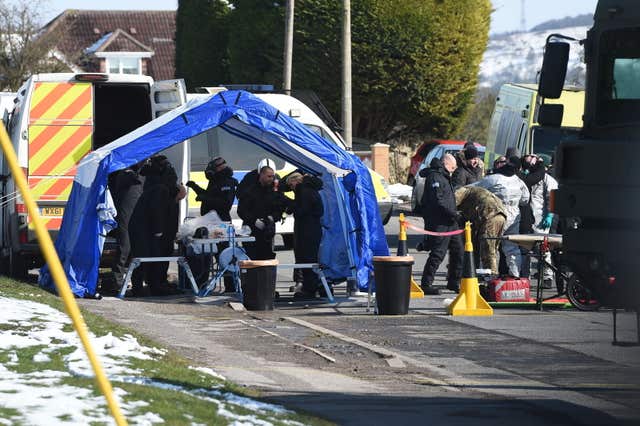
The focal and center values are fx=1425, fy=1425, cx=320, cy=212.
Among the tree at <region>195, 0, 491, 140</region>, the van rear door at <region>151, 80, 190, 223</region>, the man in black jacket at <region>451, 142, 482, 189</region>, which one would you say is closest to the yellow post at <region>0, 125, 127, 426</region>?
the van rear door at <region>151, 80, 190, 223</region>

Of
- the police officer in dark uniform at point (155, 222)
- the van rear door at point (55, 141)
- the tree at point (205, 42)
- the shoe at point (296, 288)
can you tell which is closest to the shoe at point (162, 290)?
the police officer in dark uniform at point (155, 222)

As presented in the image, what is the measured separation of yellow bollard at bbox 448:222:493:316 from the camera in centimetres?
1612

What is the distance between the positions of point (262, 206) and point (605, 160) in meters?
8.49

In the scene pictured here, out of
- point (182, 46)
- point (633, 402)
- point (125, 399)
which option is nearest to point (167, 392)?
point (125, 399)

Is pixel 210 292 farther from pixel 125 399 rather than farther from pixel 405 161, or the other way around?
pixel 405 161

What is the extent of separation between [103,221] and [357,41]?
2746cm

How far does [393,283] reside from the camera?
1598 centimetres

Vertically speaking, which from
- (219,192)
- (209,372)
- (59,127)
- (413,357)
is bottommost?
(413,357)

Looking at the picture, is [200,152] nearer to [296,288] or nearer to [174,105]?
[174,105]

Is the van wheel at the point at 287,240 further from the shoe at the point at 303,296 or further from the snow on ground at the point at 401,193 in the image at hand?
the snow on ground at the point at 401,193

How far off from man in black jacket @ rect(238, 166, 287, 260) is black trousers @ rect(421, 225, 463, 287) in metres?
1.95

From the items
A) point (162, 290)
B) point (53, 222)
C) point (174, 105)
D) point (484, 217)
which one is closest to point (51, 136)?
point (53, 222)

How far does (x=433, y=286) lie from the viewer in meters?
19.0

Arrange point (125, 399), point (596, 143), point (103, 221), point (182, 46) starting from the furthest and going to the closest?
point (182, 46) < point (103, 221) < point (596, 143) < point (125, 399)
